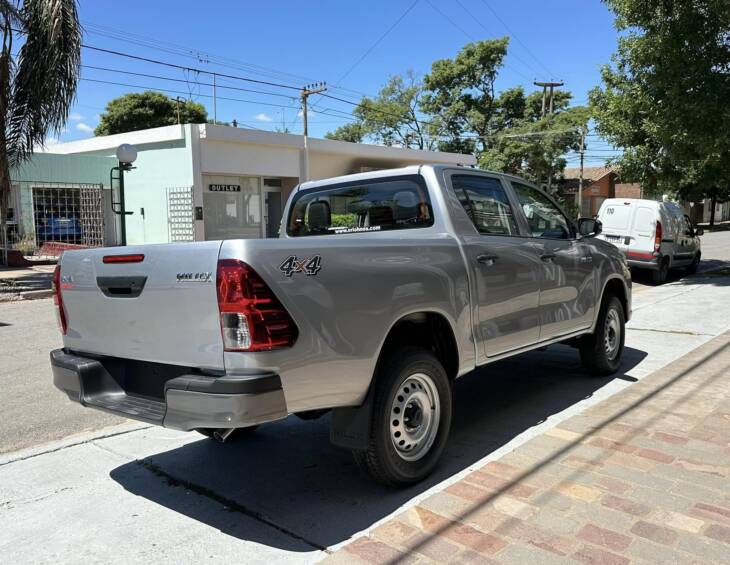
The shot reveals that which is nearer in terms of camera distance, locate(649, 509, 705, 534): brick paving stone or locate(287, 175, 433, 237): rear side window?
locate(649, 509, 705, 534): brick paving stone

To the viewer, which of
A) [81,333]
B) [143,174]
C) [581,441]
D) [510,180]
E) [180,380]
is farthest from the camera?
[143,174]

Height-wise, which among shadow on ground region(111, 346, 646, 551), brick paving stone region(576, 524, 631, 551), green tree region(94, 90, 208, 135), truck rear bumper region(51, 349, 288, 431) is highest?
green tree region(94, 90, 208, 135)

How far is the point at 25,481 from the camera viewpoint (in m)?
4.04

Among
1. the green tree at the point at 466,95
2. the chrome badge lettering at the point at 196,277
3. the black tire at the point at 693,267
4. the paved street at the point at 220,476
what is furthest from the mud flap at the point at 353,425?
the green tree at the point at 466,95

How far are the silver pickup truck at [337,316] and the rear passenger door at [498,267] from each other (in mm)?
15

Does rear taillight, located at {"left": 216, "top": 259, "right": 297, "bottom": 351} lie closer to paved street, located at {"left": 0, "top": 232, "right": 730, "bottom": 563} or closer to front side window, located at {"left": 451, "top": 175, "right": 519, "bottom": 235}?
paved street, located at {"left": 0, "top": 232, "right": 730, "bottom": 563}

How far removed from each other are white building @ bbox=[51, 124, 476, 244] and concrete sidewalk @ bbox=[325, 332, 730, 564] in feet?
57.4

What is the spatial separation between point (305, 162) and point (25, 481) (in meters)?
20.4

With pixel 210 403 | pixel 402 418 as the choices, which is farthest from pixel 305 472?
pixel 210 403

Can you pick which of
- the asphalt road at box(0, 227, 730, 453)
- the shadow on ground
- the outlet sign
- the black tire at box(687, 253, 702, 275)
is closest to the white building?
the outlet sign

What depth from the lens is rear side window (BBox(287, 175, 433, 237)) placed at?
181 inches

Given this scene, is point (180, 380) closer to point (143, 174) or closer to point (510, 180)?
point (510, 180)

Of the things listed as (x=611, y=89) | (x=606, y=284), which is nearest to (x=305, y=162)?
(x=611, y=89)

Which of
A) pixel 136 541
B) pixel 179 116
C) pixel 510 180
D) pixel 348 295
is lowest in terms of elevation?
pixel 136 541
